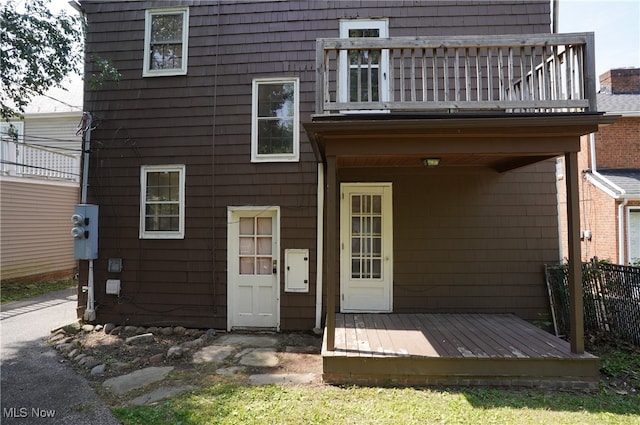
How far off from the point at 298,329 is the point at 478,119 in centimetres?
393

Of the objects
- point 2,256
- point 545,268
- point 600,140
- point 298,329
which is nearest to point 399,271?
point 298,329

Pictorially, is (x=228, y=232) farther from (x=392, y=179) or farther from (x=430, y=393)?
→ (x=430, y=393)

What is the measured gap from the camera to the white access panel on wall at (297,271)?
554cm

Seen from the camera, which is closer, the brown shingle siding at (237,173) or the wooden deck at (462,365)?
the wooden deck at (462,365)

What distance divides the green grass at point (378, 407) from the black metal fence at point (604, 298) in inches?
63.8

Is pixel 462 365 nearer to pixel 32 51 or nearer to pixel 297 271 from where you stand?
pixel 297 271

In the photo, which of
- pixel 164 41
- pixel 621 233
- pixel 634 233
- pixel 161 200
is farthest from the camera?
pixel 634 233

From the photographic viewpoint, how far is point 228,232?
5.71m

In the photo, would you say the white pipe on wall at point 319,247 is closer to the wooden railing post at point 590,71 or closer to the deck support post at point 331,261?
the deck support post at point 331,261

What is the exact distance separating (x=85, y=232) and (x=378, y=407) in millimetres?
5224

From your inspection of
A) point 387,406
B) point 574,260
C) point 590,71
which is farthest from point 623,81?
point 387,406

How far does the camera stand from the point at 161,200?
19.4 ft

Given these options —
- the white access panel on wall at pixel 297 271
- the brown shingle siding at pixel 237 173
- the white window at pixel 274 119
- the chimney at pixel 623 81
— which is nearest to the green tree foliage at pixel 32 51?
the brown shingle siding at pixel 237 173

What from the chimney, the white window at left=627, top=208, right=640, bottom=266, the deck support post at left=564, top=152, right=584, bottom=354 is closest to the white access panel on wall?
the deck support post at left=564, top=152, right=584, bottom=354
